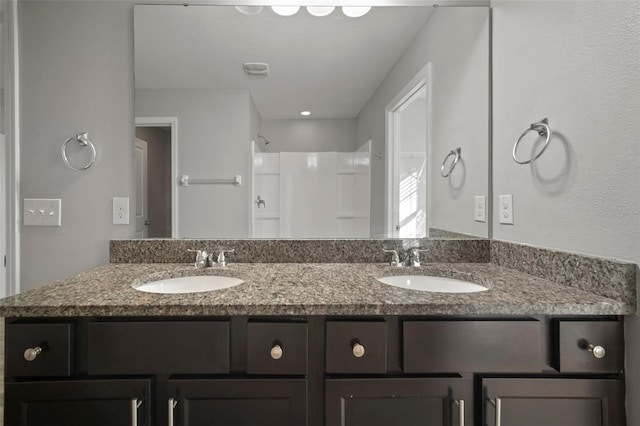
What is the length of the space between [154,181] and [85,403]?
0.95 metres

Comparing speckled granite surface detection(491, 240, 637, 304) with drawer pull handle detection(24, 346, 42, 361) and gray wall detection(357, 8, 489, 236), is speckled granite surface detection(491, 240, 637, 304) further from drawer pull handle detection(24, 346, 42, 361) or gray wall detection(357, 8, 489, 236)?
drawer pull handle detection(24, 346, 42, 361)

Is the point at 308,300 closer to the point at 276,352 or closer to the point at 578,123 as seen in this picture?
the point at 276,352

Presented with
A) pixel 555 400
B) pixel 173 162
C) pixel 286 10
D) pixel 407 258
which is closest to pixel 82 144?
pixel 173 162

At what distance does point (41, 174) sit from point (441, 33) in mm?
1971

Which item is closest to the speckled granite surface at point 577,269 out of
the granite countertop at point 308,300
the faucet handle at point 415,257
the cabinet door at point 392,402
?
the granite countertop at point 308,300

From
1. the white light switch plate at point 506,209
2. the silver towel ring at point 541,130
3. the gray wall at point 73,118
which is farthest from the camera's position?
the gray wall at point 73,118

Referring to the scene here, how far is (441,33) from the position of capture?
1.51 m

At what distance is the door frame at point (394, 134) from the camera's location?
5.09ft

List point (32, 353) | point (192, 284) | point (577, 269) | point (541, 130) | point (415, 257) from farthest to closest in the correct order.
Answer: point (415, 257) < point (192, 284) < point (541, 130) < point (577, 269) < point (32, 353)

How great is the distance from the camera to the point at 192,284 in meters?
1.28

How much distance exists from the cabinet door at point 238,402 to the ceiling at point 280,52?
113cm

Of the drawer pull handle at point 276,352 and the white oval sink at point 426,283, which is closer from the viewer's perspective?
the drawer pull handle at point 276,352

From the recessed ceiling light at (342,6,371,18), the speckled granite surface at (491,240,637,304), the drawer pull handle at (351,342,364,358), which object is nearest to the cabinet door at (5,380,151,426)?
the drawer pull handle at (351,342,364,358)

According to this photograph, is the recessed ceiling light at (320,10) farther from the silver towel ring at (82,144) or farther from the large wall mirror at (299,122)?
the silver towel ring at (82,144)
